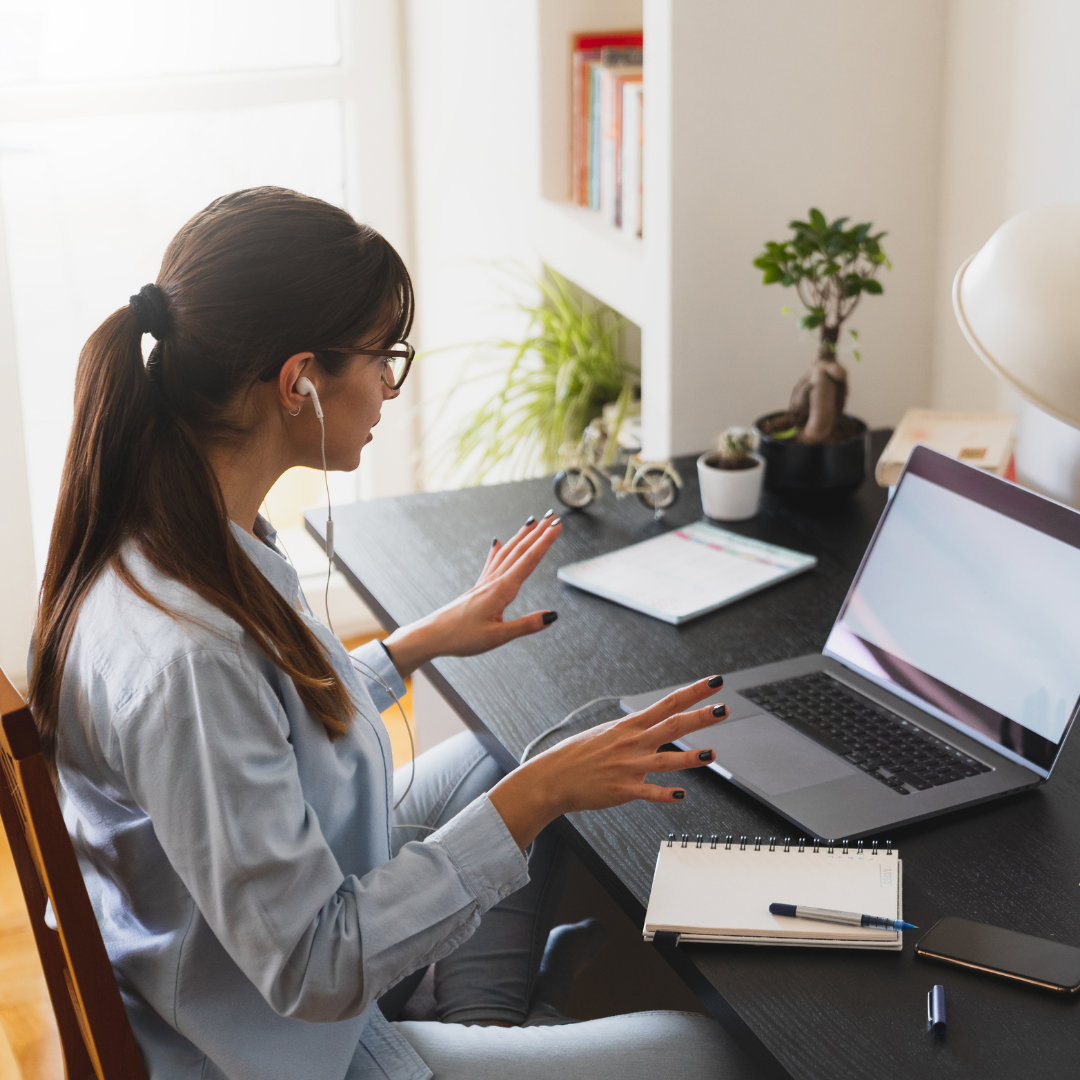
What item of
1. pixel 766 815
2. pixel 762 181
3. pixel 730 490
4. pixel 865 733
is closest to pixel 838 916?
pixel 766 815

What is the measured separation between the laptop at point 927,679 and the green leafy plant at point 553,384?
3.59ft

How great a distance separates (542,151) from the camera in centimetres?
237

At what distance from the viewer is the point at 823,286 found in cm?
187

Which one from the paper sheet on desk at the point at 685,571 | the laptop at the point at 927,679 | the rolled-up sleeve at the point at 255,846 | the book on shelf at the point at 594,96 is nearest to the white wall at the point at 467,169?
the book on shelf at the point at 594,96

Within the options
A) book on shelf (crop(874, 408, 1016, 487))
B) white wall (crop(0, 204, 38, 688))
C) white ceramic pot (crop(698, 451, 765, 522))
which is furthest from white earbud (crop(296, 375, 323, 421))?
white wall (crop(0, 204, 38, 688))

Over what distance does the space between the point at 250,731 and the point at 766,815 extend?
0.47 meters

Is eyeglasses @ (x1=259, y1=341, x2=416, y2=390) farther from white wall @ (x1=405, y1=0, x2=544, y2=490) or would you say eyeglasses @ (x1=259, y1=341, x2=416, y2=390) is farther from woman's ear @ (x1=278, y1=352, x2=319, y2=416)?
white wall @ (x1=405, y1=0, x2=544, y2=490)

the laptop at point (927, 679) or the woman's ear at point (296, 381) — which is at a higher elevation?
the woman's ear at point (296, 381)

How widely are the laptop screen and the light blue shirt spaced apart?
487 mm

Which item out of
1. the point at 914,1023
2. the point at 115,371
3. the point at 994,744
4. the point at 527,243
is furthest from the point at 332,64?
the point at 914,1023

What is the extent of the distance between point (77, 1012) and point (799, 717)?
0.71 m

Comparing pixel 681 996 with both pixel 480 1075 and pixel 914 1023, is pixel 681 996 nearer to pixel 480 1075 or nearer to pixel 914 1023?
pixel 480 1075

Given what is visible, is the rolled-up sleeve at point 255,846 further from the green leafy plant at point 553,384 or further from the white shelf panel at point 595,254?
the green leafy plant at point 553,384

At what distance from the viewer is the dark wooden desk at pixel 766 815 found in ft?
2.92
